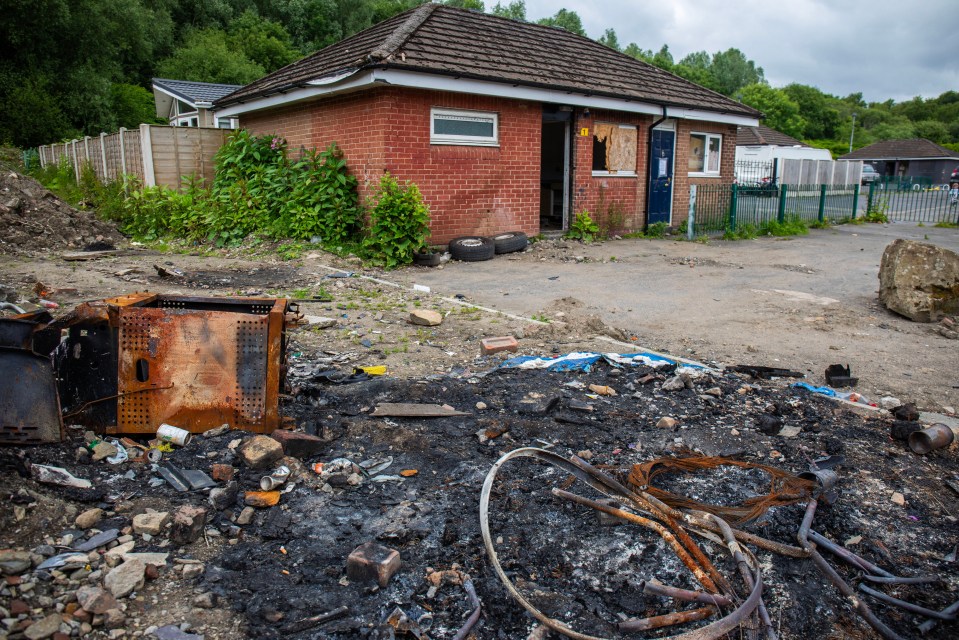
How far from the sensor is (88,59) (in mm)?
32250

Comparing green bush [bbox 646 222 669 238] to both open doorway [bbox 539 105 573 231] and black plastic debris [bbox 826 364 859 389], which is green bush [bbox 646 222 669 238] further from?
black plastic debris [bbox 826 364 859 389]

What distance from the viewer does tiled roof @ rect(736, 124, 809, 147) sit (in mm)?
45334

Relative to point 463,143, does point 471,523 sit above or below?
below

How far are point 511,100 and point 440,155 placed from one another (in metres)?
2.06

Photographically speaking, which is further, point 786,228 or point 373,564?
point 786,228

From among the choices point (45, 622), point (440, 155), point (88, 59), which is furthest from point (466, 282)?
point (88, 59)

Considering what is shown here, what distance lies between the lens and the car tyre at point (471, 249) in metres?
11.7

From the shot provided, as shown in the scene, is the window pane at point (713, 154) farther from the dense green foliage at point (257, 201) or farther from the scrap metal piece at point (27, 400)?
the scrap metal piece at point (27, 400)

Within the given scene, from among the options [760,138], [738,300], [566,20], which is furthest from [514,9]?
[738,300]

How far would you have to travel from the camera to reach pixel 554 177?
15945mm

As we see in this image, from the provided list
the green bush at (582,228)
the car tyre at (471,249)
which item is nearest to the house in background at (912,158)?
the green bush at (582,228)

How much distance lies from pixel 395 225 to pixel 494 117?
11.6 ft

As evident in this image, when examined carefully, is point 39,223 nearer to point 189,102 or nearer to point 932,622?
point 189,102

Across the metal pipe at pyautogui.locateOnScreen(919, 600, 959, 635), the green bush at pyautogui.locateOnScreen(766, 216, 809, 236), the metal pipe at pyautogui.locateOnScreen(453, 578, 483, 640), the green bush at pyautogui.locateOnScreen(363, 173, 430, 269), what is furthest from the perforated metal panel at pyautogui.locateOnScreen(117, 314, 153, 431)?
the green bush at pyautogui.locateOnScreen(766, 216, 809, 236)
